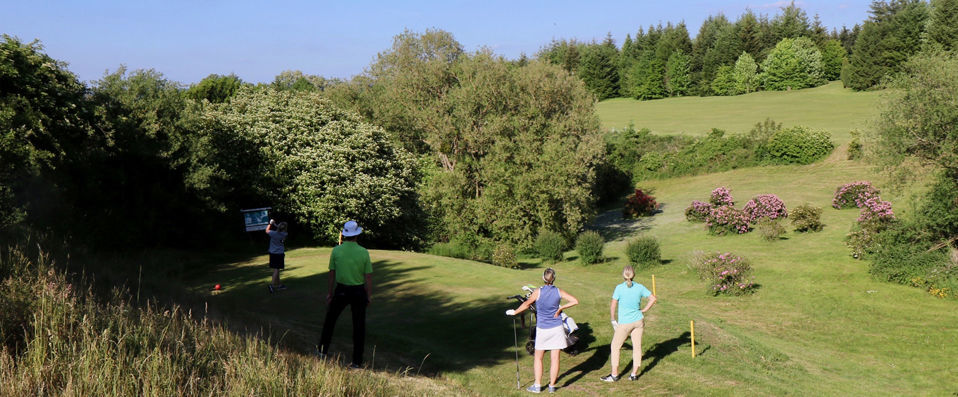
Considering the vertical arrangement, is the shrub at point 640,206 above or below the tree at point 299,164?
below

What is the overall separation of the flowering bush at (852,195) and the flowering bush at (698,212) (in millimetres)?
7694

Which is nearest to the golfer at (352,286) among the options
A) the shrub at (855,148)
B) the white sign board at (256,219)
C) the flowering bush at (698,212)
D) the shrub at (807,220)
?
the white sign board at (256,219)

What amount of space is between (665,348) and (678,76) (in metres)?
103

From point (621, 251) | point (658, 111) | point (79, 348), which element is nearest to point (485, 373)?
point (79, 348)

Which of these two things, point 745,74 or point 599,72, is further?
point 599,72

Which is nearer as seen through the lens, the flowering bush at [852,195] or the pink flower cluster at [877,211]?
the pink flower cluster at [877,211]

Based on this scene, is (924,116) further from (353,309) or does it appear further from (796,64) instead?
(796,64)

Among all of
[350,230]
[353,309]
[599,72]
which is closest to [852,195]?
[350,230]

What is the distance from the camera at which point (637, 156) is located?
234ft

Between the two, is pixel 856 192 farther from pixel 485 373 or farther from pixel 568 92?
pixel 485 373

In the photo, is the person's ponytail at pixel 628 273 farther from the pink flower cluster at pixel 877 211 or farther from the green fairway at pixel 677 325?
the pink flower cluster at pixel 877 211

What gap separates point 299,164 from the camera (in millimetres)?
32375

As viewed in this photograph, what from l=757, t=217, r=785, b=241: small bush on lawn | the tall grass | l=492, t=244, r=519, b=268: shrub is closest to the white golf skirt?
the tall grass

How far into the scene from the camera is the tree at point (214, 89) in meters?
76.2
